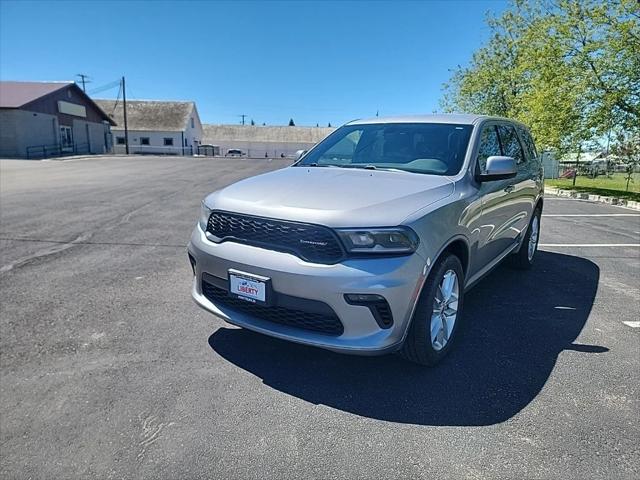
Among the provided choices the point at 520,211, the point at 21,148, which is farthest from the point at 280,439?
the point at 21,148

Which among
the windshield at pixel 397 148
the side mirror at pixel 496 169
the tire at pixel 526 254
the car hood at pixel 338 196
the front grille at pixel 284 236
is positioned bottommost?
the tire at pixel 526 254

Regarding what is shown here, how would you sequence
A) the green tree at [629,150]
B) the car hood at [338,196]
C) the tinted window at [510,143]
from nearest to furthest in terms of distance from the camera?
the car hood at [338,196] < the tinted window at [510,143] < the green tree at [629,150]

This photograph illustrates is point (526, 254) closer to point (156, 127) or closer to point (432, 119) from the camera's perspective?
point (432, 119)

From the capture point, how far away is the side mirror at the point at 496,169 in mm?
3445

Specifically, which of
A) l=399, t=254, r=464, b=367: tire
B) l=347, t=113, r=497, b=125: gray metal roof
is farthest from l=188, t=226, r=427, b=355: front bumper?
l=347, t=113, r=497, b=125: gray metal roof

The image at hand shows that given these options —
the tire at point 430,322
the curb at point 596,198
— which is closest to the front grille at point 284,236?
the tire at point 430,322

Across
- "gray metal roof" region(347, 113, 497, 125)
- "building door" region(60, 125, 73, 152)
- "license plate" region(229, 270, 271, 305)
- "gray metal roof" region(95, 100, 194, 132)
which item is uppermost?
"gray metal roof" region(95, 100, 194, 132)

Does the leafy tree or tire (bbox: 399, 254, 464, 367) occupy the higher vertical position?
the leafy tree

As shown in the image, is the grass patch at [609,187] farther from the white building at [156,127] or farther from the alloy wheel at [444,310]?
the white building at [156,127]

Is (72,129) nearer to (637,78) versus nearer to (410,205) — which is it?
(637,78)

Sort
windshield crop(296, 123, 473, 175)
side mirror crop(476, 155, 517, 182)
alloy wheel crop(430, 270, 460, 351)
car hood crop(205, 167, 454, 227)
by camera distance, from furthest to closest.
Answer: windshield crop(296, 123, 473, 175)
side mirror crop(476, 155, 517, 182)
alloy wheel crop(430, 270, 460, 351)
car hood crop(205, 167, 454, 227)

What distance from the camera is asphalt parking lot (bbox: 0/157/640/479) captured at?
88.4 inches

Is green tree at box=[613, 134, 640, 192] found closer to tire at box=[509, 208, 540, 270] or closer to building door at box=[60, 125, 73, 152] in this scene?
tire at box=[509, 208, 540, 270]

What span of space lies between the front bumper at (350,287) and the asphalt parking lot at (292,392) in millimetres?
422
